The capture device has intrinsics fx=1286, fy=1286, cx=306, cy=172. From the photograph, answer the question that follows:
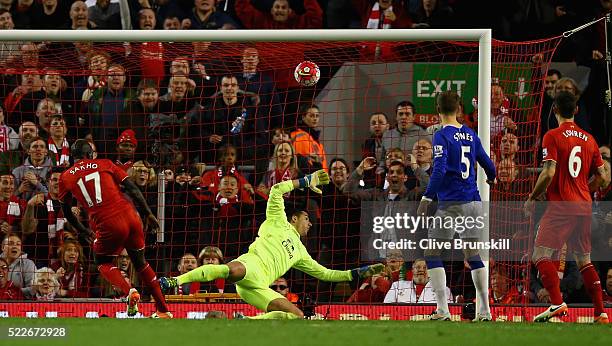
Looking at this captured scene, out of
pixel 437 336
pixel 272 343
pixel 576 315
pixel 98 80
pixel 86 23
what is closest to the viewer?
pixel 272 343

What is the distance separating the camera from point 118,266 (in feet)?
46.7

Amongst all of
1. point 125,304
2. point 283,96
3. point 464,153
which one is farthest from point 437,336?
point 283,96

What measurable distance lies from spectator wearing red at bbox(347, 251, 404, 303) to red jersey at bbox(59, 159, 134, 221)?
269cm

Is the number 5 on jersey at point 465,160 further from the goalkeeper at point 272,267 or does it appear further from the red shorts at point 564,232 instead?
the goalkeeper at point 272,267

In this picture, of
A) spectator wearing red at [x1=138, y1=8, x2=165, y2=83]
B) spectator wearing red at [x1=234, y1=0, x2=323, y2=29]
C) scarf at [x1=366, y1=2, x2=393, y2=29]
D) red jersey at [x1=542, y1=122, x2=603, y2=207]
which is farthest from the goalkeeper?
spectator wearing red at [x1=234, y1=0, x2=323, y2=29]

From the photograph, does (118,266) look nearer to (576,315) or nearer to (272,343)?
(576,315)

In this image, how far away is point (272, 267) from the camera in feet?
39.9

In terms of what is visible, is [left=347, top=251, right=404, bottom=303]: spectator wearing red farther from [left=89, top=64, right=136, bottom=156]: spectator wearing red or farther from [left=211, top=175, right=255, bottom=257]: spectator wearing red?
[left=89, top=64, right=136, bottom=156]: spectator wearing red

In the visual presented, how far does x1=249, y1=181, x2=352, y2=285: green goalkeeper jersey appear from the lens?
39.9ft

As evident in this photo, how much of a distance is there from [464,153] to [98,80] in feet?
17.6

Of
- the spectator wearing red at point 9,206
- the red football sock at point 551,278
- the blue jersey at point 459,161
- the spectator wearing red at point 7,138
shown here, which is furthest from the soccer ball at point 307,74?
the spectator wearing red at point 7,138

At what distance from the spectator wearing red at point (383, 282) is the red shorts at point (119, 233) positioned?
7.98 feet

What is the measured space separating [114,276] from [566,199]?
448 cm

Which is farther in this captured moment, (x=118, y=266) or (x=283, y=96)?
(x=283, y=96)
